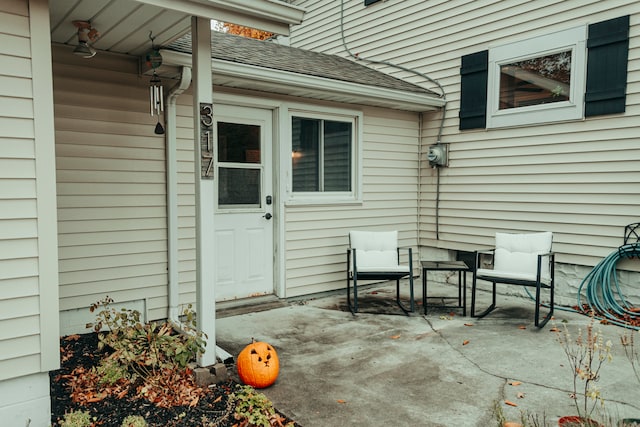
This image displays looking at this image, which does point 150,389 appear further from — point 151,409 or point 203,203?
point 203,203

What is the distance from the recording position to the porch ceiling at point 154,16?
9.49 feet

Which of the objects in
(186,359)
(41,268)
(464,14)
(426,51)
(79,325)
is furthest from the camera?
(426,51)

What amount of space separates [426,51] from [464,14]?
706mm

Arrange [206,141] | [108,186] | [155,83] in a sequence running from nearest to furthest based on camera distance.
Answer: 1. [206,141]
2. [155,83]
3. [108,186]

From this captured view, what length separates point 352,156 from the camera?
19.5 feet

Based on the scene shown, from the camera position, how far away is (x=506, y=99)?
565cm

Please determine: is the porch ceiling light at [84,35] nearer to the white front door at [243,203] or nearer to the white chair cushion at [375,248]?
→ the white front door at [243,203]

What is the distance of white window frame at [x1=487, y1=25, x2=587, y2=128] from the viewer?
494 centimetres

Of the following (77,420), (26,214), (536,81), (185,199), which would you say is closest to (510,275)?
(536,81)

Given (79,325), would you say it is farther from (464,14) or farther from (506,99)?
(464,14)

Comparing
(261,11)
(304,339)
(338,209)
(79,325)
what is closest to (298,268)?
(338,209)

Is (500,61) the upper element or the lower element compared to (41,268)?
upper

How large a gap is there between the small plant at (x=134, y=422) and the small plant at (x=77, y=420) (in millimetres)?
197

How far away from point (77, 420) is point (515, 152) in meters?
5.08
